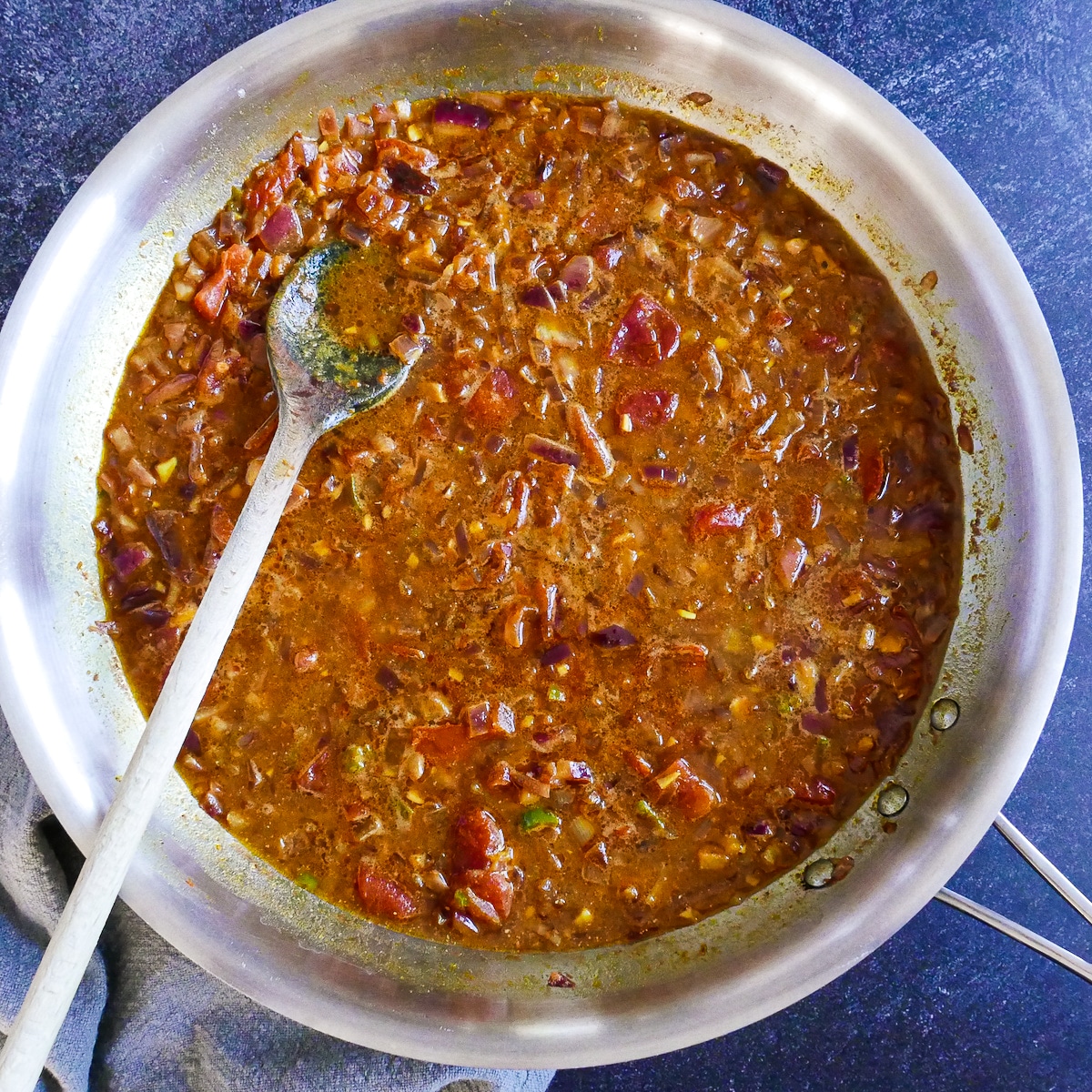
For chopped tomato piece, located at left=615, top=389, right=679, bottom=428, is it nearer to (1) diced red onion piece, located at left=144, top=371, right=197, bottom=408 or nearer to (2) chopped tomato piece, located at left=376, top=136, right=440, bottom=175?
(2) chopped tomato piece, located at left=376, top=136, right=440, bottom=175

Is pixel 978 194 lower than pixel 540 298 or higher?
higher

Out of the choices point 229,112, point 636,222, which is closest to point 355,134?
point 229,112

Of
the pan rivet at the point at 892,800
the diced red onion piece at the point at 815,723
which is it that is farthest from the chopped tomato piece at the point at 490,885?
the pan rivet at the point at 892,800

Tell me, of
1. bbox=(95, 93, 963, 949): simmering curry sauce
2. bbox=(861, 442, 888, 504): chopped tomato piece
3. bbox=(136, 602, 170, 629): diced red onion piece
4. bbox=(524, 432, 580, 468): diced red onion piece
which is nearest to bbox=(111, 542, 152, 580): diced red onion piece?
bbox=(95, 93, 963, 949): simmering curry sauce

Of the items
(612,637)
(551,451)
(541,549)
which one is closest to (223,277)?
(551,451)

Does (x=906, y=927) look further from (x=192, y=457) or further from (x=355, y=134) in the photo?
(x=355, y=134)

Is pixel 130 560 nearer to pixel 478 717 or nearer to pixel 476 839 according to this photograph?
pixel 478 717
